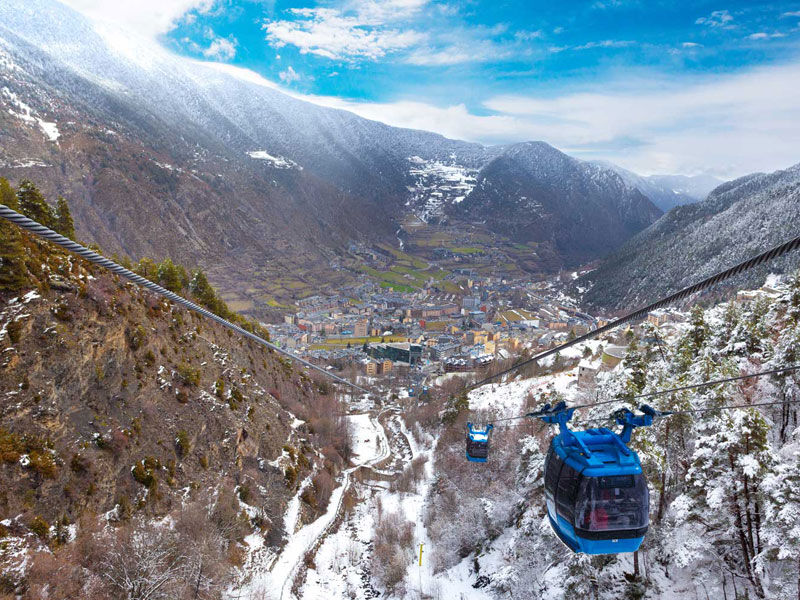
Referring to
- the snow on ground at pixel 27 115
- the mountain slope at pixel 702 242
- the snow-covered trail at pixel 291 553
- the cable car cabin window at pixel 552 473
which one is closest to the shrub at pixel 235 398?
the snow-covered trail at pixel 291 553

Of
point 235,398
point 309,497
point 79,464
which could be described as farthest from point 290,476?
point 79,464

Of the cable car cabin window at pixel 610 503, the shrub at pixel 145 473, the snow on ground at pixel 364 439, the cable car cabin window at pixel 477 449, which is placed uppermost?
the cable car cabin window at pixel 610 503

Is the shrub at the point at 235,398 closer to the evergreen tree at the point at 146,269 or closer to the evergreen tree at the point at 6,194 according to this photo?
the evergreen tree at the point at 146,269

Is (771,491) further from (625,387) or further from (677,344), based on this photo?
(677,344)

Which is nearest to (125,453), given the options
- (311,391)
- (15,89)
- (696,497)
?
(696,497)

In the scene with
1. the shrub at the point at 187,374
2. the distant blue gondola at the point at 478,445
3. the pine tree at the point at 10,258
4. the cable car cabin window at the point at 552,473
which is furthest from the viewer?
the shrub at the point at 187,374

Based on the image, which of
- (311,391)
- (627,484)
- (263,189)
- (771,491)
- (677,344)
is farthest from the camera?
(263,189)
